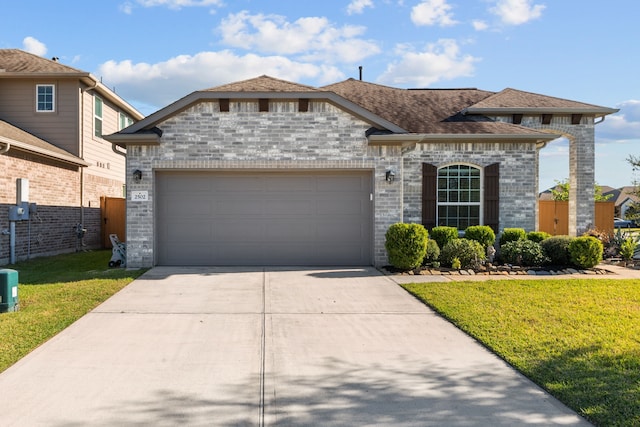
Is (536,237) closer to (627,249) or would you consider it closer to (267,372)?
(627,249)

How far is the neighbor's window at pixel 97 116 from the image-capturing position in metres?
18.0

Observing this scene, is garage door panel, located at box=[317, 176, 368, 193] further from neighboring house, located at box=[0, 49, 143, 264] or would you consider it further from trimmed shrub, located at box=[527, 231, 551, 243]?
neighboring house, located at box=[0, 49, 143, 264]

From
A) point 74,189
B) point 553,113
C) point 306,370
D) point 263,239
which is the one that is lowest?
point 306,370

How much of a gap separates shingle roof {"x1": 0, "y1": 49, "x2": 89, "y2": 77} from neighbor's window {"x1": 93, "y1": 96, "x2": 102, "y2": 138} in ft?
5.22

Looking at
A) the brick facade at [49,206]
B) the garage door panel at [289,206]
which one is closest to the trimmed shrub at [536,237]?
the garage door panel at [289,206]

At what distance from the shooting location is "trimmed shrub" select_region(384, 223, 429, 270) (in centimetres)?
1134

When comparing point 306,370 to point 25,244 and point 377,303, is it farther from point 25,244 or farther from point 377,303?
point 25,244

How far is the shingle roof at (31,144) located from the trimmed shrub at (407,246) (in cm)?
1001

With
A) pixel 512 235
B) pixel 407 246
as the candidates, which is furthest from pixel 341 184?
pixel 512 235

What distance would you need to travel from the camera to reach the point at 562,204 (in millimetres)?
17969

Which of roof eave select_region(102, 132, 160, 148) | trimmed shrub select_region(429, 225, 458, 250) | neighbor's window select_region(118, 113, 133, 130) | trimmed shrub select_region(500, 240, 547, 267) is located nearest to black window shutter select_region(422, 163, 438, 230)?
trimmed shrub select_region(429, 225, 458, 250)

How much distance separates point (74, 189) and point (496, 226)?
540 inches

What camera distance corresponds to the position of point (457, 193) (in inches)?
557

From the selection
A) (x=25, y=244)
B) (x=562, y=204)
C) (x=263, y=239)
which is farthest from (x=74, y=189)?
(x=562, y=204)
